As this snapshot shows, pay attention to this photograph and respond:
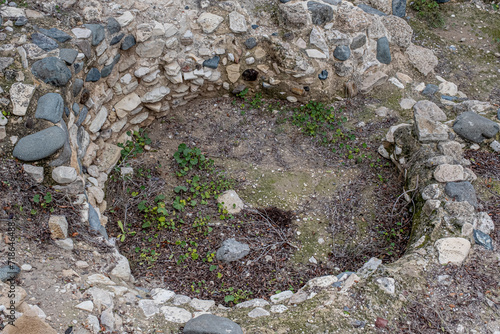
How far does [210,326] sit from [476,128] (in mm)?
3316

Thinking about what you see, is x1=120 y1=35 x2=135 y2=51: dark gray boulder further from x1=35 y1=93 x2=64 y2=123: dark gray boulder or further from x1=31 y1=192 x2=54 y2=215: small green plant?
x1=31 y1=192 x2=54 y2=215: small green plant

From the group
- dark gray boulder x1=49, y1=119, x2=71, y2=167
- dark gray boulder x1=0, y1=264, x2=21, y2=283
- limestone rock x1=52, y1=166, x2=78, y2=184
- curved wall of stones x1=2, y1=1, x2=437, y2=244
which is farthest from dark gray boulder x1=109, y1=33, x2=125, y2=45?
dark gray boulder x1=0, y1=264, x2=21, y2=283

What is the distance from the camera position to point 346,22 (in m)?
5.02

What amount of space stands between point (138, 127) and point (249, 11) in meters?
1.95

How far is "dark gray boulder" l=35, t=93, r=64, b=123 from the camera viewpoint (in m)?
3.36

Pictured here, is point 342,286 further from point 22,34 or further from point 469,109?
point 22,34

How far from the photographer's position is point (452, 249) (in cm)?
319

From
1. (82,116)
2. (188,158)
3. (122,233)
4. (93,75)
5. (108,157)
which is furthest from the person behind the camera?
(188,158)

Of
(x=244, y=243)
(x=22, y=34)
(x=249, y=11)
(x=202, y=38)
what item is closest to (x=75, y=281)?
(x=244, y=243)

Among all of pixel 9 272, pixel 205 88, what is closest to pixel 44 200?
pixel 9 272

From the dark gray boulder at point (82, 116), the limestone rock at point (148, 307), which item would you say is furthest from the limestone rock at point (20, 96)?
the limestone rock at point (148, 307)

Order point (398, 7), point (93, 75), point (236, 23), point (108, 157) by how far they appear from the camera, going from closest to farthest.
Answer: point (93, 75), point (108, 157), point (236, 23), point (398, 7)

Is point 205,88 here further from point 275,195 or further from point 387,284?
point 387,284

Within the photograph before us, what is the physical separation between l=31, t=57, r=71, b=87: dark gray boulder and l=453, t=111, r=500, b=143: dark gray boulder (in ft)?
12.7
